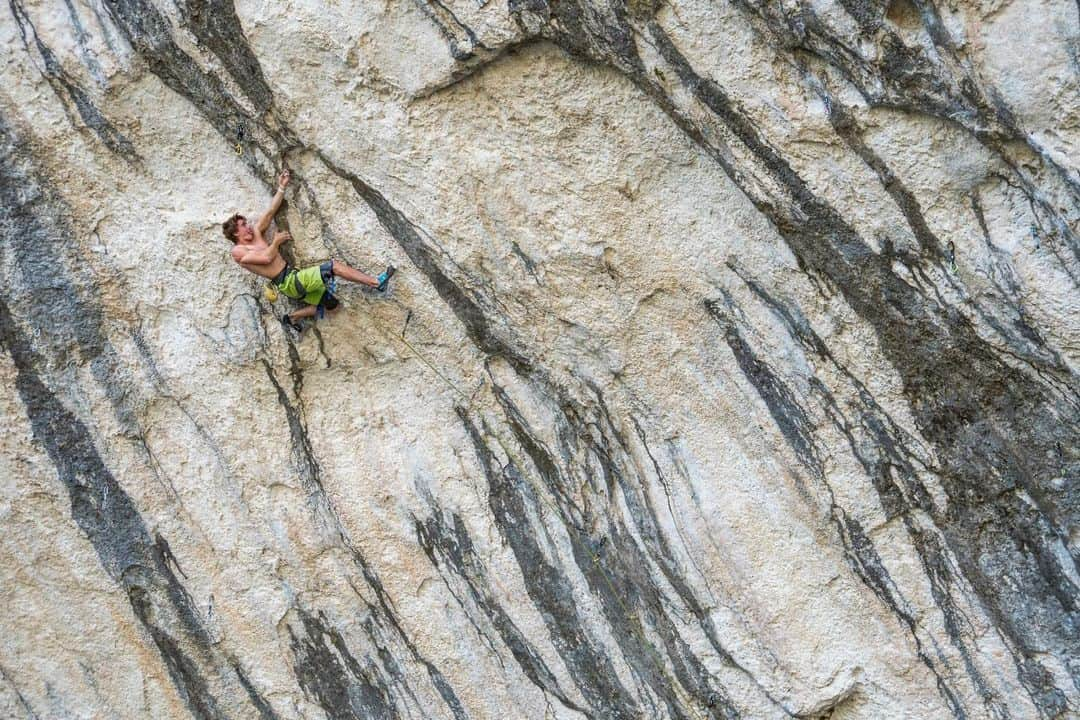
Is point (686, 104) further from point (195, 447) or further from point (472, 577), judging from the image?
point (195, 447)

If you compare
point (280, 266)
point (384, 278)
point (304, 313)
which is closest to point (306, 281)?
point (280, 266)

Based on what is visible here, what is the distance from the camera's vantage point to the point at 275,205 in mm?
5539

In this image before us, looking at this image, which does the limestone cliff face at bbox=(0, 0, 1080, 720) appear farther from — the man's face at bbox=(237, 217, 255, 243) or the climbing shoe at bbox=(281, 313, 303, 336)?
the man's face at bbox=(237, 217, 255, 243)

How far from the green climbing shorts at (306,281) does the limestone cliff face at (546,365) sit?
25cm

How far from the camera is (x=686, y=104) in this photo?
5000mm

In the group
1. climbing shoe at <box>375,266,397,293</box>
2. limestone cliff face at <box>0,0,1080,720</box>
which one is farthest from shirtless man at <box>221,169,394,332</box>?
limestone cliff face at <box>0,0,1080,720</box>

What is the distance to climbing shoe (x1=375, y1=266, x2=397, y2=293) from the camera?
5574 mm

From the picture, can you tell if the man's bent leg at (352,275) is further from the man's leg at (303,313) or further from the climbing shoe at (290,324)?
the climbing shoe at (290,324)

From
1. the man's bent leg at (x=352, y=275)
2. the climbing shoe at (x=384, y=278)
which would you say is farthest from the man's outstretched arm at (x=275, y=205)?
the climbing shoe at (x=384, y=278)

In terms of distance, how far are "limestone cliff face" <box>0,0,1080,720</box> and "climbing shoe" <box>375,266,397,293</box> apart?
0.12 meters

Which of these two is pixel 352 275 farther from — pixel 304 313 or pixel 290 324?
pixel 290 324

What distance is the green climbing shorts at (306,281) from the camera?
5.46 meters

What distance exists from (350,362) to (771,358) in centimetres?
281

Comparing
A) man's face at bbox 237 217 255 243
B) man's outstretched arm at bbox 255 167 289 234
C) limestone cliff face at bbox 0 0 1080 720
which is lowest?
limestone cliff face at bbox 0 0 1080 720
